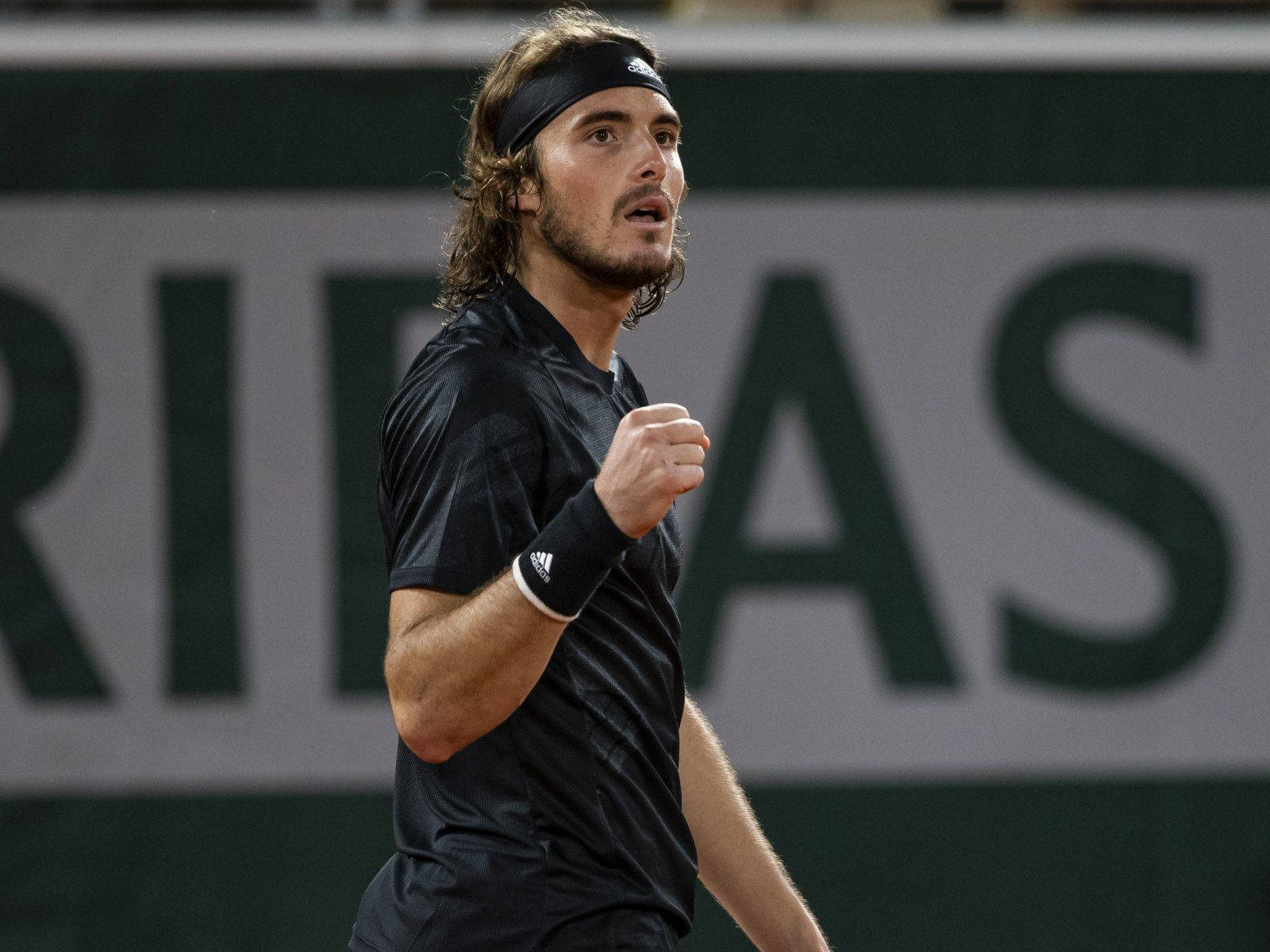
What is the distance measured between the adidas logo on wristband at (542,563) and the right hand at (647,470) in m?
0.08

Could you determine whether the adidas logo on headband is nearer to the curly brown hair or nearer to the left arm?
the curly brown hair

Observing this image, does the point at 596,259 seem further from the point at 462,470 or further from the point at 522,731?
the point at 522,731

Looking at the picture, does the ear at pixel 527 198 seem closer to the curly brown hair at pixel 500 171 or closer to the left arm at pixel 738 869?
the curly brown hair at pixel 500 171

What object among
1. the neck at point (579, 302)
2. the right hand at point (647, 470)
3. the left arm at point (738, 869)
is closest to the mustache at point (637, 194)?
the neck at point (579, 302)

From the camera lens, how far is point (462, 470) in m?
1.96

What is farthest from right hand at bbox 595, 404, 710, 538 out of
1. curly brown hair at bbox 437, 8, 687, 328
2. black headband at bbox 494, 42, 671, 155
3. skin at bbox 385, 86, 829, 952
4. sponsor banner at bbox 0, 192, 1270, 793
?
sponsor banner at bbox 0, 192, 1270, 793

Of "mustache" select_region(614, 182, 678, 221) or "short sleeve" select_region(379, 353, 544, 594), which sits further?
"mustache" select_region(614, 182, 678, 221)

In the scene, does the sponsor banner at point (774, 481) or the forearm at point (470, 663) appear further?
the sponsor banner at point (774, 481)

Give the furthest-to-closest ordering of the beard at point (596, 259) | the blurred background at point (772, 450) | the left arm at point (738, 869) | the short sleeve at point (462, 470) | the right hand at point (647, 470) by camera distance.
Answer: the blurred background at point (772, 450), the left arm at point (738, 869), the beard at point (596, 259), the short sleeve at point (462, 470), the right hand at point (647, 470)

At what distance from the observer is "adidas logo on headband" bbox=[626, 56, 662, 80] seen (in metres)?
2.37

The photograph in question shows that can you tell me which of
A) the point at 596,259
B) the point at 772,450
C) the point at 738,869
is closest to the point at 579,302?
the point at 596,259

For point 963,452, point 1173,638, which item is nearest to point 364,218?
point 963,452

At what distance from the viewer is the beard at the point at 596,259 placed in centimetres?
222

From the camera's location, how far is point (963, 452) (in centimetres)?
491
